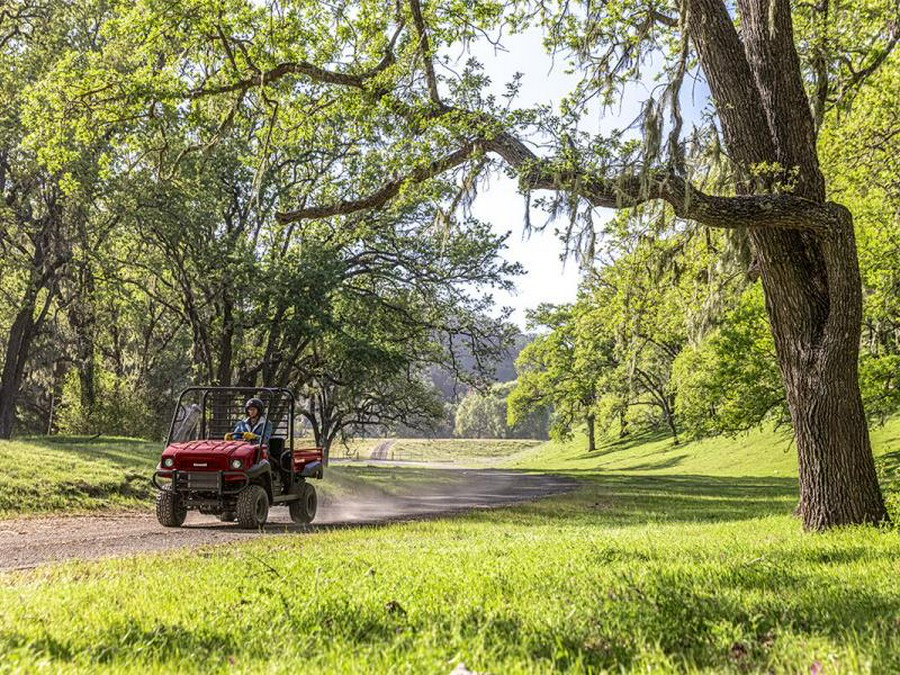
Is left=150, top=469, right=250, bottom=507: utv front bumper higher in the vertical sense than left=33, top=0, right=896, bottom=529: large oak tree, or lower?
lower

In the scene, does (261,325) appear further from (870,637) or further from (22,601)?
(870,637)

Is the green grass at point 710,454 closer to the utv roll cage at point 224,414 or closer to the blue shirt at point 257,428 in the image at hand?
the utv roll cage at point 224,414

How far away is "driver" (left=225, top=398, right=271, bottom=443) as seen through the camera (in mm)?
11000

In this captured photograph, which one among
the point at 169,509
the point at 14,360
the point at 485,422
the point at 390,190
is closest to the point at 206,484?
the point at 169,509

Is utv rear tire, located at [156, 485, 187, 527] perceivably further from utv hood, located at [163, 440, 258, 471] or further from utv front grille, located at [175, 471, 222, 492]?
utv hood, located at [163, 440, 258, 471]

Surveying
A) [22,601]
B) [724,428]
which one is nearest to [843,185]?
[724,428]

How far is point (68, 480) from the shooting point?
13.9 meters

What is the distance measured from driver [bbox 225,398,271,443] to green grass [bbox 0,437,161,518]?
4.52m

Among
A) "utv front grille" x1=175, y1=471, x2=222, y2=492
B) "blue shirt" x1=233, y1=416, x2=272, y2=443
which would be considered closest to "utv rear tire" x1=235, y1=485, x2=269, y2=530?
"utv front grille" x1=175, y1=471, x2=222, y2=492

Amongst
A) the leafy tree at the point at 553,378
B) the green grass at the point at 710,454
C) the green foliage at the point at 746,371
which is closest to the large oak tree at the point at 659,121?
the green foliage at the point at 746,371

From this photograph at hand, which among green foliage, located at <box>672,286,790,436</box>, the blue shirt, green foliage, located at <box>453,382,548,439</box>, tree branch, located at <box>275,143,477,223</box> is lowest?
green foliage, located at <box>453,382,548,439</box>

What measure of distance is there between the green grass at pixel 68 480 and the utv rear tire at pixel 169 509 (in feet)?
11.0

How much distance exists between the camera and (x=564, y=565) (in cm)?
539

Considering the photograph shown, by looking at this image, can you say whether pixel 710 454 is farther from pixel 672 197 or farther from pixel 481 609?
pixel 481 609
